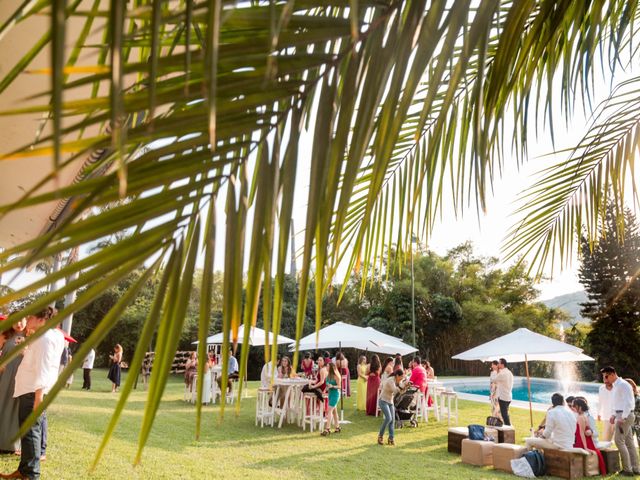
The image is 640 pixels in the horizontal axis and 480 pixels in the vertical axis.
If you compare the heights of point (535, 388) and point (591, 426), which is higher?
point (591, 426)

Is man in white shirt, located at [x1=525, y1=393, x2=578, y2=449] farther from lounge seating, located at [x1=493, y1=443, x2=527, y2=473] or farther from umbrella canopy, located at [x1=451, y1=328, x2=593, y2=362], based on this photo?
umbrella canopy, located at [x1=451, y1=328, x2=593, y2=362]

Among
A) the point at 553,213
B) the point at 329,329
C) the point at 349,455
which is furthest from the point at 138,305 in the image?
the point at 553,213

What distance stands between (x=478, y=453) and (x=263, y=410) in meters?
4.58

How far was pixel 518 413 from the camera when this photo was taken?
48.9 ft

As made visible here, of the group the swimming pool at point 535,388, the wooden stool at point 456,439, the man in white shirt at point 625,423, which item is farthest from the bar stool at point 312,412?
the swimming pool at point 535,388

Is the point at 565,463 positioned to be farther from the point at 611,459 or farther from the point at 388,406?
the point at 388,406

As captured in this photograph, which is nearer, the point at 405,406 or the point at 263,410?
the point at 263,410

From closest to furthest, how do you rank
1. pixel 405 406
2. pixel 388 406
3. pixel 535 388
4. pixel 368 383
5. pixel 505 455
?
pixel 505 455 < pixel 388 406 < pixel 405 406 < pixel 368 383 < pixel 535 388

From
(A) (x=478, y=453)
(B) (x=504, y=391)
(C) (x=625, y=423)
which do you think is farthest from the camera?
(B) (x=504, y=391)

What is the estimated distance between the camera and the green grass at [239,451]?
693 centimetres

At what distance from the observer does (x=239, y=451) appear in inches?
334

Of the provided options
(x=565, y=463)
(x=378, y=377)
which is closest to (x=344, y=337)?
(x=378, y=377)

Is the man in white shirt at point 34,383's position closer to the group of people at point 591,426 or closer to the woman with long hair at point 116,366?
the group of people at point 591,426

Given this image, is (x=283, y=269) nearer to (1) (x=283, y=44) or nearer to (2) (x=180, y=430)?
(1) (x=283, y=44)
